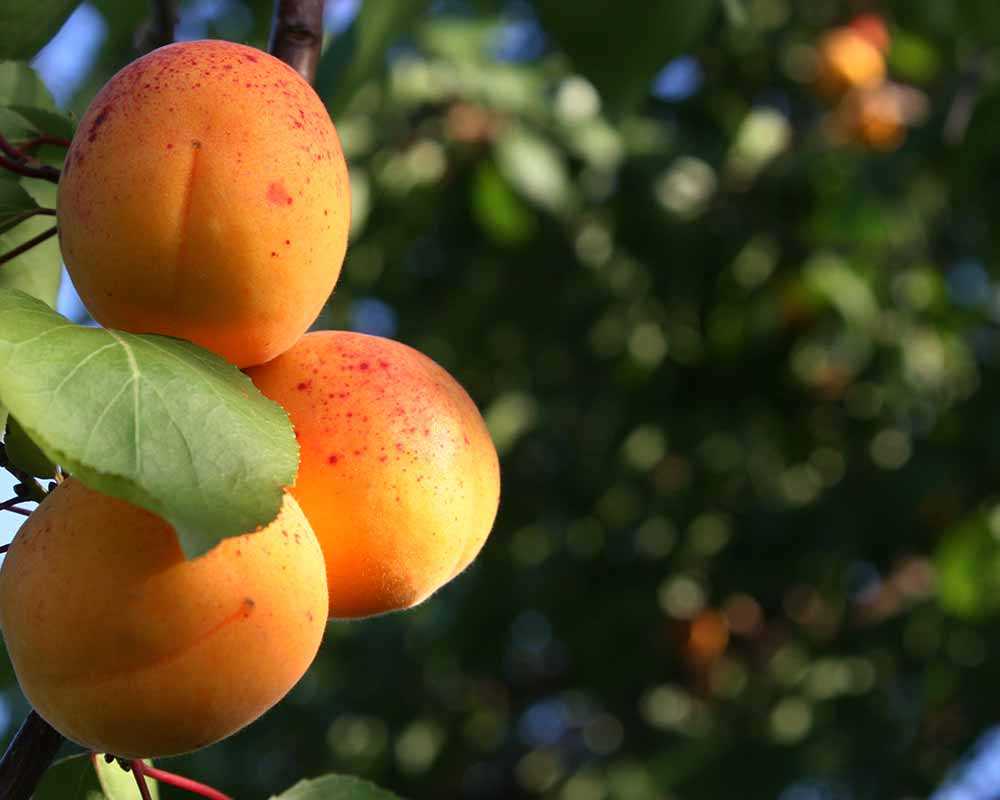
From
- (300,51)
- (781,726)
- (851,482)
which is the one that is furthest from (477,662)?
(300,51)

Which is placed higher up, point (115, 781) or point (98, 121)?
point (98, 121)

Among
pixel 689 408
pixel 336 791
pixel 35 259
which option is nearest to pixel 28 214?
pixel 35 259

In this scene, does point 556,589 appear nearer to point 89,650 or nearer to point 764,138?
point 764,138

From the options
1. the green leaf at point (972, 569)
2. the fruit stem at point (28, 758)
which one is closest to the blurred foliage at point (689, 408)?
the green leaf at point (972, 569)

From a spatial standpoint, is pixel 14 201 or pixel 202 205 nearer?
pixel 202 205

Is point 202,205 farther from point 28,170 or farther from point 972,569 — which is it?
point 972,569

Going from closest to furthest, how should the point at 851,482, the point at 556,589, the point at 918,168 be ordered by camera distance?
the point at 918,168, the point at 851,482, the point at 556,589

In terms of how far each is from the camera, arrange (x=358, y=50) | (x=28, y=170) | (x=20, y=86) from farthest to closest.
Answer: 1. (x=358, y=50)
2. (x=20, y=86)
3. (x=28, y=170)

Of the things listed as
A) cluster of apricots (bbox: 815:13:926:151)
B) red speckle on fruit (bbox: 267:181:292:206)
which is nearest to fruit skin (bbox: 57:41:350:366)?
red speckle on fruit (bbox: 267:181:292:206)
